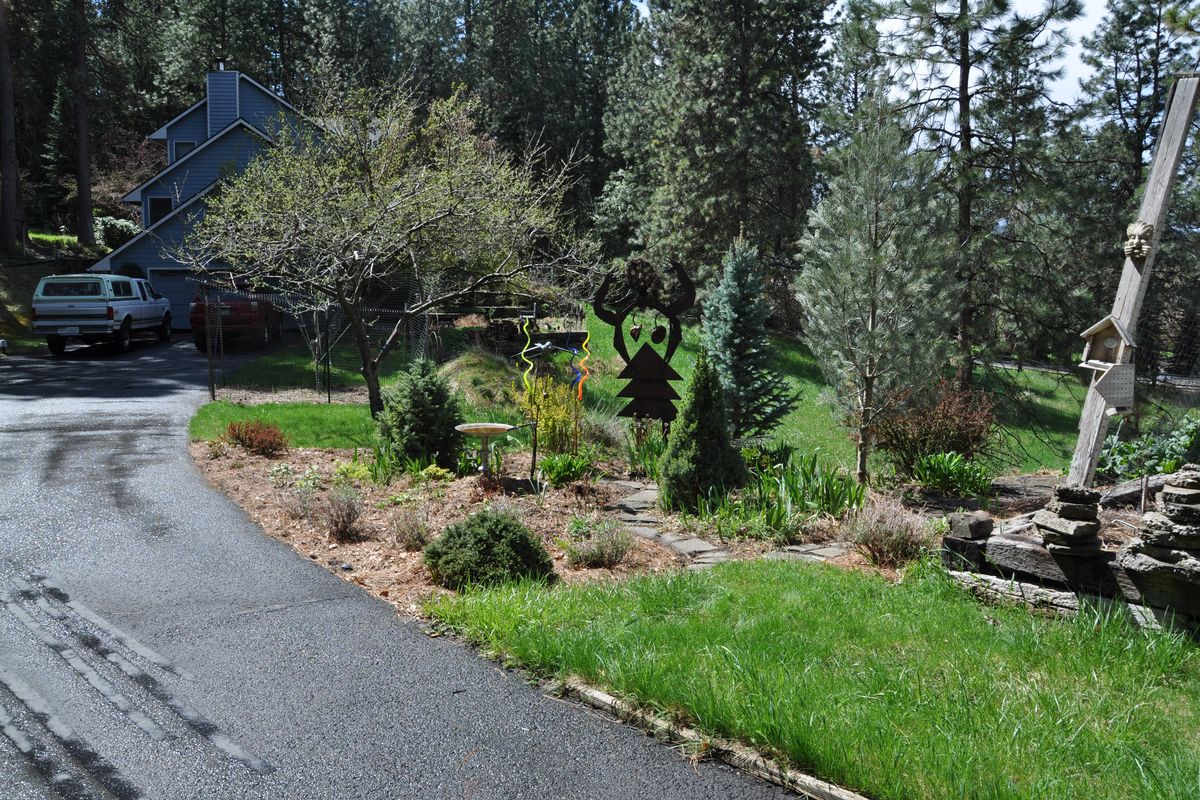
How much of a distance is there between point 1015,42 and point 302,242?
39.3 ft

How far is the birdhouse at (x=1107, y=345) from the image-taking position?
6.68 m

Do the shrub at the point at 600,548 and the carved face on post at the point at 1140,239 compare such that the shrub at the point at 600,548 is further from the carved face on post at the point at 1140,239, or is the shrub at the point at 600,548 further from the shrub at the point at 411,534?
the carved face on post at the point at 1140,239

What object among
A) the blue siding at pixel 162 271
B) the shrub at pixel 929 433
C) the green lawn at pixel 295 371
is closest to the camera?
the shrub at pixel 929 433

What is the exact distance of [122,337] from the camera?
22031 millimetres

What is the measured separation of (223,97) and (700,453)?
2930 cm

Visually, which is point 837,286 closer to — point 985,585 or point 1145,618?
point 985,585

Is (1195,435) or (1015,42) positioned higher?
(1015,42)

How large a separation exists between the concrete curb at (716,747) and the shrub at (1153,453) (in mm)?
6624

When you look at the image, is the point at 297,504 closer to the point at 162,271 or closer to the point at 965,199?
the point at 965,199

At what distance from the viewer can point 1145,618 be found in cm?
486

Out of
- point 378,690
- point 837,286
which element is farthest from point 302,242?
point 378,690

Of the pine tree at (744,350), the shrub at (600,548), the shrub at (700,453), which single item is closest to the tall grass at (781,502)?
the shrub at (700,453)

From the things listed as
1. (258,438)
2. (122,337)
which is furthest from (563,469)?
(122,337)

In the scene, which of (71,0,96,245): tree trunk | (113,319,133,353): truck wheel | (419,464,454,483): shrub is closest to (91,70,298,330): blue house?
(71,0,96,245): tree trunk
